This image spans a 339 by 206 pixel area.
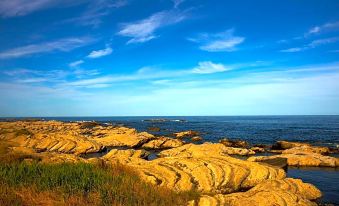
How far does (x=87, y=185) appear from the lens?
10.7 m

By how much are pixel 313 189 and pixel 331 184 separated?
5.17m

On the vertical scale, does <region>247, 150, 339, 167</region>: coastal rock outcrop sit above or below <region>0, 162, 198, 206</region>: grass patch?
below

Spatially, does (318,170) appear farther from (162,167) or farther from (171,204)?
(171,204)

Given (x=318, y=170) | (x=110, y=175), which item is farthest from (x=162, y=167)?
(x=318, y=170)

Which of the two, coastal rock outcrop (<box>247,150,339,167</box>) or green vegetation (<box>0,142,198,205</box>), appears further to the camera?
coastal rock outcrop (<box>247,150,339,167</box>)

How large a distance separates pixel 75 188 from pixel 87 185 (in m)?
0.60

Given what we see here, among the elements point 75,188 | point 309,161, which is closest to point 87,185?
point 75,188

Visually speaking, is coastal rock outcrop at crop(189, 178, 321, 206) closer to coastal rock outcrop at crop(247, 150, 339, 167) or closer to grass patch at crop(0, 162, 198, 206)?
grass patch at crop(0, 162, 198, 206)

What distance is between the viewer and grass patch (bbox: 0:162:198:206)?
9.88m

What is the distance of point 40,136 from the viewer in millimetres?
42344

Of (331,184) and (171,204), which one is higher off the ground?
(171,204)

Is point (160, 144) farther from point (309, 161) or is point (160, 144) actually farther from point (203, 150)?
point (309, 161)

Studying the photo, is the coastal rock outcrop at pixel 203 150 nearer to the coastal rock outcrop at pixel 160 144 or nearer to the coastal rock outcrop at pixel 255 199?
the coastal rock outcrop at pixel 160 144

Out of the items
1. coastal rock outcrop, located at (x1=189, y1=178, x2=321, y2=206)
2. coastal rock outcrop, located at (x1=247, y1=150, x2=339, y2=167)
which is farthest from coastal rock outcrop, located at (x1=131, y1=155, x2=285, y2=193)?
coastal rock outcrop, located at (x1=247, y1=150, x2=339, y2=167)
